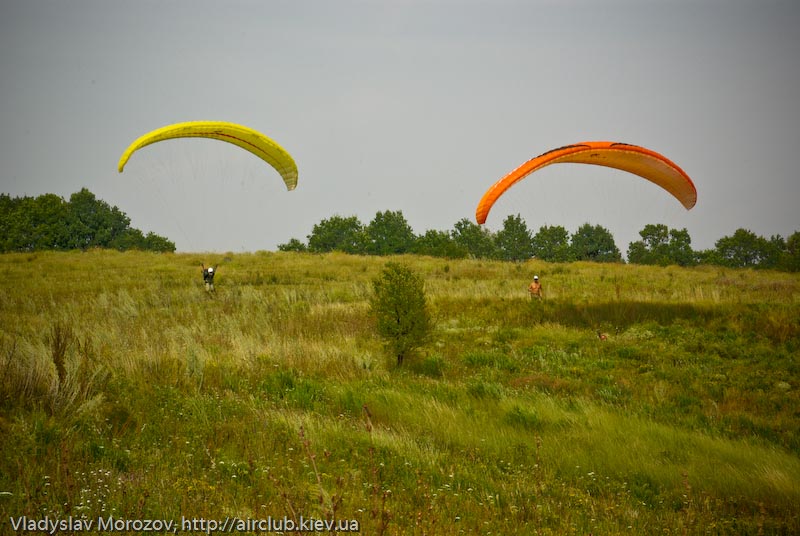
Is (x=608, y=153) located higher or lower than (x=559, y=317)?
higher

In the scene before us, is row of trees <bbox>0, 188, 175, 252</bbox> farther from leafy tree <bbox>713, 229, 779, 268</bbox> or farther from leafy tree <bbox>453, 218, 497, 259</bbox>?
leafy tree <bbox>713, 229, 779, 268</bbox>

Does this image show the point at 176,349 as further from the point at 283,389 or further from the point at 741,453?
the point at 741,453

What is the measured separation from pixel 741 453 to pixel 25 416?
8597mm

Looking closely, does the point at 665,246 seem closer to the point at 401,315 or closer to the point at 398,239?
the point at 398,239

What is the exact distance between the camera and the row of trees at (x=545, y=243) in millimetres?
88312

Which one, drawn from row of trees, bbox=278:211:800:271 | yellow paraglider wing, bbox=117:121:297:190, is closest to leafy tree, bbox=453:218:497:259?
row of trees, bbox=278:211:800:271

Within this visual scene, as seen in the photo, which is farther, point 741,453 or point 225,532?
point 741,453

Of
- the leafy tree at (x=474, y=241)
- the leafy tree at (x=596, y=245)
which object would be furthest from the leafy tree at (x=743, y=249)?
the leafy tree at (x=474, y=241)

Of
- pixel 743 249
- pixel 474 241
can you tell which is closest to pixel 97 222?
pixel 474 241

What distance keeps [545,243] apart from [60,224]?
75.7 meters

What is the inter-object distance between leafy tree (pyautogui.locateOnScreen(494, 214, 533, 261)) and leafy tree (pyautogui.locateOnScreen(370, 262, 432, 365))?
85.0 metres

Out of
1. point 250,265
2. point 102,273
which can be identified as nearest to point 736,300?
point 250,265

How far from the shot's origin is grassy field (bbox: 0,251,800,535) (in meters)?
4.61

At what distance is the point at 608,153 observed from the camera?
1661cm
